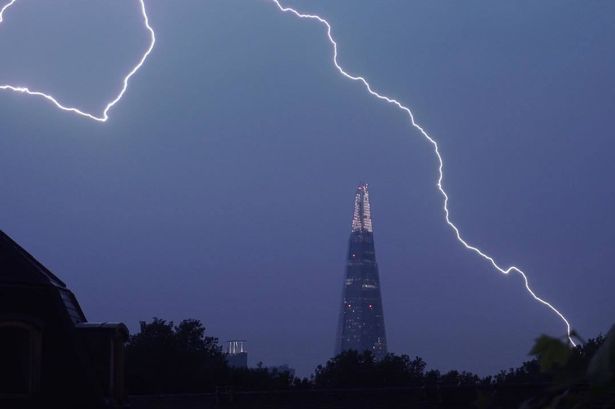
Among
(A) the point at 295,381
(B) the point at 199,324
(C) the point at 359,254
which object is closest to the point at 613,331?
(A) the point at 295,381

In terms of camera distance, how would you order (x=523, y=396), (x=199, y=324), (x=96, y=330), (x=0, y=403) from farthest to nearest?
(x=199, y=324), (x=523, y=396), (x=96, y=330), (x=0, y=403)

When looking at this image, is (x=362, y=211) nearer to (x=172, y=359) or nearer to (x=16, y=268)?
(x=172, y=359)

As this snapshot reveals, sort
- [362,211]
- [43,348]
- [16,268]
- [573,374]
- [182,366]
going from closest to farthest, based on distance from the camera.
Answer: [573,374], [43,348], [16,268], [182,366], [362,211]

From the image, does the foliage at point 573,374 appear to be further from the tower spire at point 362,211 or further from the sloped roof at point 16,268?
the tower spire at point 362,211

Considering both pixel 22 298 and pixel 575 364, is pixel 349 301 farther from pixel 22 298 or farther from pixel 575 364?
pixel 575 364

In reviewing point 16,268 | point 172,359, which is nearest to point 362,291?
point 172,359

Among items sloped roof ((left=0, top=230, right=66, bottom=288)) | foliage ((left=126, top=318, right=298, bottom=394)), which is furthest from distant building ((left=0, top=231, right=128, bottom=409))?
foliage ((left=126, top=318, right=298, bottom=394))

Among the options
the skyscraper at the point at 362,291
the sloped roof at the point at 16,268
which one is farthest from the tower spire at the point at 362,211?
the sloped roof at the point at 16,268

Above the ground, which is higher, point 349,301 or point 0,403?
point 349,301
